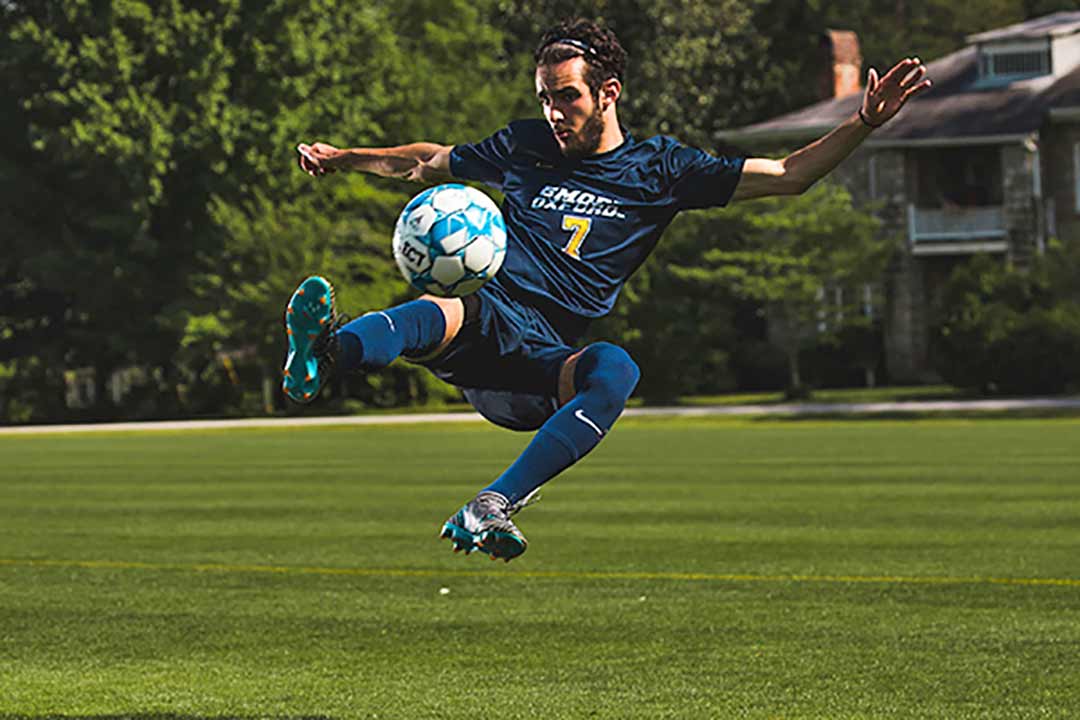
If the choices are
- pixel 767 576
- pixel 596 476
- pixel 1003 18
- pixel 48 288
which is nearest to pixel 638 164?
pixel 767 576

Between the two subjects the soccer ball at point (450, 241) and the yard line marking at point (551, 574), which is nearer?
the soccer ball at point (450, 241)

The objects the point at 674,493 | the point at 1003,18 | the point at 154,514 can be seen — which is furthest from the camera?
the point at 1003,18

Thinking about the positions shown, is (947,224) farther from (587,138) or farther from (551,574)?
(587,138)

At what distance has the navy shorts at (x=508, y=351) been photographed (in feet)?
29.9

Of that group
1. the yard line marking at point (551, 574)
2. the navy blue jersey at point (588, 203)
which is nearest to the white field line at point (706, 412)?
the yard line marking at point (551, 574)

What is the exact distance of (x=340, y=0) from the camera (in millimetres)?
66312

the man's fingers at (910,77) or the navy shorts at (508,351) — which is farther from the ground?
the man's fingers at (910,77)

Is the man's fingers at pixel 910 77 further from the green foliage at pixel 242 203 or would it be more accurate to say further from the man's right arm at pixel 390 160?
the green foliage at pixel 242 203

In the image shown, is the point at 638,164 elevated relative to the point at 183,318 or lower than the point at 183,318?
elevated

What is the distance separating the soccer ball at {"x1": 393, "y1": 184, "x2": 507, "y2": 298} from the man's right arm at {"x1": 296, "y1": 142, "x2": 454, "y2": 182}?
93 cm

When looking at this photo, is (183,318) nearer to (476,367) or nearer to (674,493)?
(674,493)

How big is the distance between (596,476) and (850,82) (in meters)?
44.9

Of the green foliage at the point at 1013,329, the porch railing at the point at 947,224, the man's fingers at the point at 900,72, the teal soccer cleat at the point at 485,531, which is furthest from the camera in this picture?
the porch railing at the point at 947,224

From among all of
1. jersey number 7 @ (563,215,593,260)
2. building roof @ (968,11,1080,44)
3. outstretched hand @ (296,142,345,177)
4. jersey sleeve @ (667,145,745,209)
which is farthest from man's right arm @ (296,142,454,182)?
building roof @ (968,11,1080,44)
